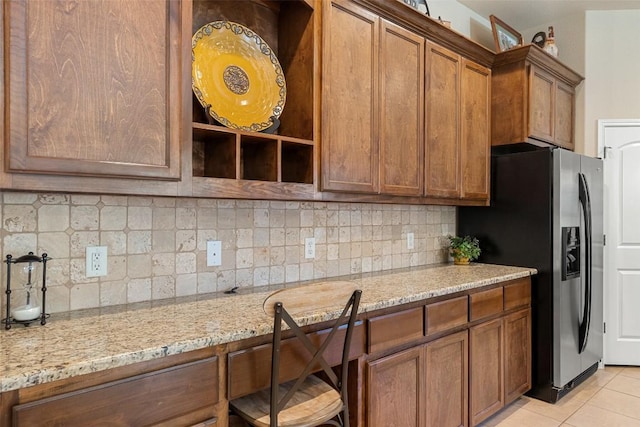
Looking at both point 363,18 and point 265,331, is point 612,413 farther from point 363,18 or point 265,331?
point 363,18

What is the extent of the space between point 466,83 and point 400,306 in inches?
68.0

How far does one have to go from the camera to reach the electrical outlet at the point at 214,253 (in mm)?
1933

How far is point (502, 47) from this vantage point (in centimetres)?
323

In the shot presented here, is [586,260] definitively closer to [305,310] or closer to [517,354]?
[517,354]

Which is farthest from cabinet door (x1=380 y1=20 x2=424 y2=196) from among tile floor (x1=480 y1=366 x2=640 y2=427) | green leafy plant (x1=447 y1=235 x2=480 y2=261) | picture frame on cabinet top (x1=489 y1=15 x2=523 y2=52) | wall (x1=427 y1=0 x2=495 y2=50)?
tile floor (x1=480 y1=366 x2=640 y2=427)

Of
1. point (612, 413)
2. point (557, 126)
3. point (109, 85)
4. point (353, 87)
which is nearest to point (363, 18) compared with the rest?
point (353, 87)

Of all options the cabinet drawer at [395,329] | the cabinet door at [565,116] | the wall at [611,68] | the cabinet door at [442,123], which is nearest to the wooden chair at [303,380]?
the cabinet drawer at [395,329]

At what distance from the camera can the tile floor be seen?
2.52 m

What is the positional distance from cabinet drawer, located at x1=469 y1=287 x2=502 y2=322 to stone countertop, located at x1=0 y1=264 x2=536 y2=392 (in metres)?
0.35

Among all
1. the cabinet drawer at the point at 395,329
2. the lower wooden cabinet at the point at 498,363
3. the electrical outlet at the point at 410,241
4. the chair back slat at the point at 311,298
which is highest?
the electrical outlet at the point at 410,241

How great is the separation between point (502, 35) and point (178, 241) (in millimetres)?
3007

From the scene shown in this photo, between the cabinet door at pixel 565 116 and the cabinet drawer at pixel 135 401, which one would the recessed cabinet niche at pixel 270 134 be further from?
the cabinet door at pixel 565 116

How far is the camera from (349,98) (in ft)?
6.85

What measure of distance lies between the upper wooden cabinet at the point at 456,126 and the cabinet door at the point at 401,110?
97 mm
